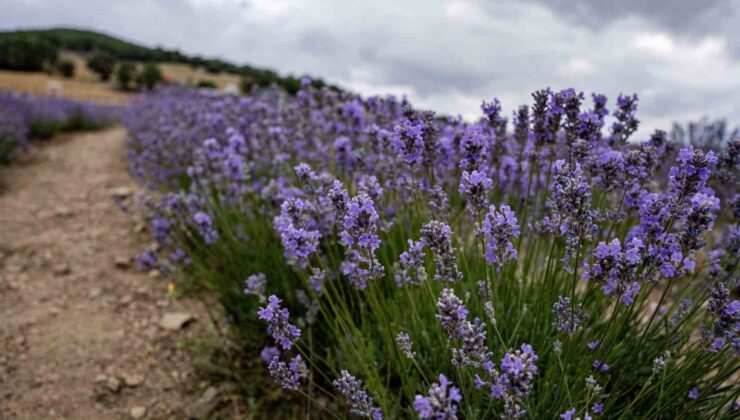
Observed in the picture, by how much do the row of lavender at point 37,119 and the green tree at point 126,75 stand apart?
14830 mm

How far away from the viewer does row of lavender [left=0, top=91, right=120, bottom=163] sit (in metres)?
8.19

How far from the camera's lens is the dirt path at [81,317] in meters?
2.83

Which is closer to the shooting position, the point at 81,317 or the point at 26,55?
the point at 81,317

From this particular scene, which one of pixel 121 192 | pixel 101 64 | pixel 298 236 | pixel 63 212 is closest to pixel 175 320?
pixel 298 236

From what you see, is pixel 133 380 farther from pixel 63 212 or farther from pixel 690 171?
pixel 63 212

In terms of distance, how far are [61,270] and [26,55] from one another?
30671 mm

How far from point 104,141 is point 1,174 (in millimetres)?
3715

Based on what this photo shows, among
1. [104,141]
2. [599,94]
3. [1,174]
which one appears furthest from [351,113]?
[104,141]

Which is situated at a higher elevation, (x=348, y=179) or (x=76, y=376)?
(x=348, y=179)

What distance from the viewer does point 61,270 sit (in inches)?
171

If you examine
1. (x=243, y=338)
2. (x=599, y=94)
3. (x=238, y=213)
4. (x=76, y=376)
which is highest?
(x=599, y=94)

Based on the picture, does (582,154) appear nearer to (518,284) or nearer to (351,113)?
(518,284)

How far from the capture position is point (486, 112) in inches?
85.0

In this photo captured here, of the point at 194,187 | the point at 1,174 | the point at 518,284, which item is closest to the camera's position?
the point at 518,284
